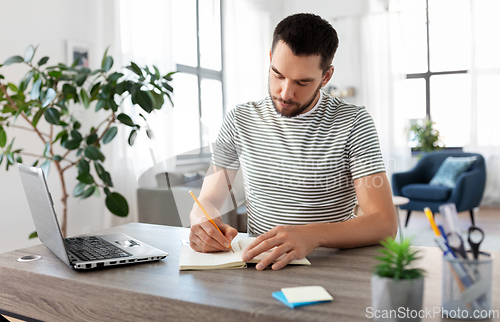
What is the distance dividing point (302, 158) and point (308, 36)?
1.30 ft

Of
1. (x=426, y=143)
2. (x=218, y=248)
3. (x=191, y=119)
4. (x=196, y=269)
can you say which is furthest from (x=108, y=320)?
(x=426, y=143)

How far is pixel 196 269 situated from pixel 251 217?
0.65 meters

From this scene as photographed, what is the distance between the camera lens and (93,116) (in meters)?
4.16

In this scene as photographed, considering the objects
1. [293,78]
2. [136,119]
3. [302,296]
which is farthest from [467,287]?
[136,119]

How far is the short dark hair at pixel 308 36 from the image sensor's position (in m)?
1.32

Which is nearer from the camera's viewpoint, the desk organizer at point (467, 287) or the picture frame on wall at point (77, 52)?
the desk organizer at point (467, 287)

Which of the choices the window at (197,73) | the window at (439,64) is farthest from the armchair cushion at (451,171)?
the window at (197,73)

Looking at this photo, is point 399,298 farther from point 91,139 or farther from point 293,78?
point 91,139

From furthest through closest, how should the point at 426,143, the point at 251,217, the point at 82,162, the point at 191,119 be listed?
the point at 426,143 < the point at 191,119 < the point at 82,162 < the point at 251,217

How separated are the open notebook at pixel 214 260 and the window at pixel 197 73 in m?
3.33

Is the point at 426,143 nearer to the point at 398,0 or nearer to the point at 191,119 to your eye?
the point at 398,0

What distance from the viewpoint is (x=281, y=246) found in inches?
39.5

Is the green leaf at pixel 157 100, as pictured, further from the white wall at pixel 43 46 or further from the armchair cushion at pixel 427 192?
the armchair cushion at pixel 427 192

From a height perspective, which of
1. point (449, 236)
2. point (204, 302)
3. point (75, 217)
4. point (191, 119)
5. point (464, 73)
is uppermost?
point (464, 73)
